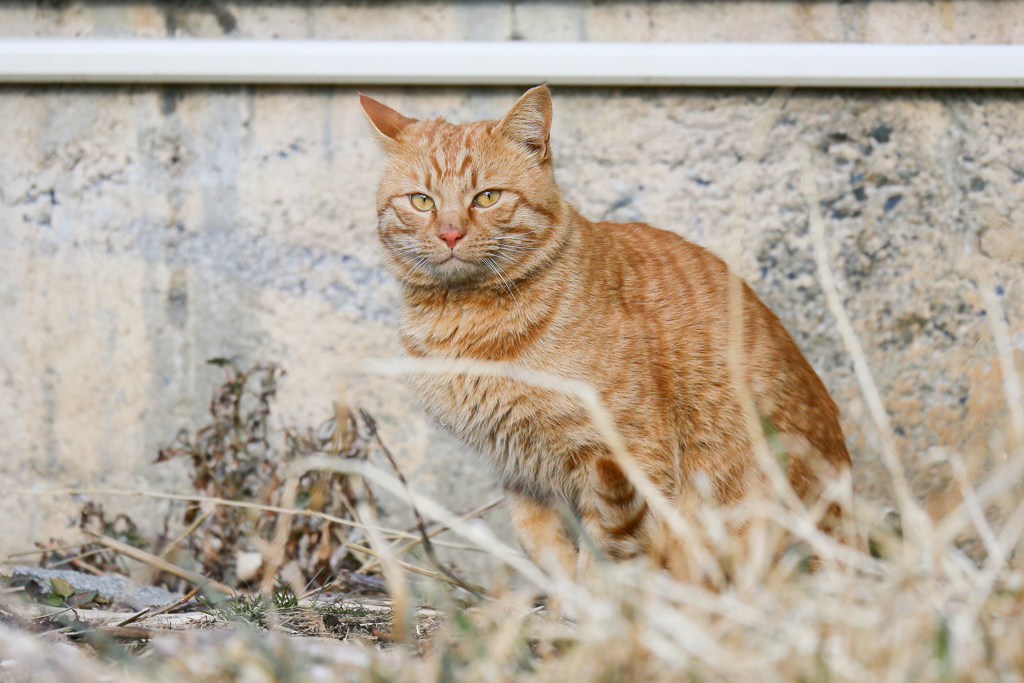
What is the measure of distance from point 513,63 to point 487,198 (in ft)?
2.61

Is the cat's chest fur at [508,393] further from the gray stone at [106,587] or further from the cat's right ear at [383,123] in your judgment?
the gray stone at [106,587]

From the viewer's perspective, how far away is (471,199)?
2.14 metres

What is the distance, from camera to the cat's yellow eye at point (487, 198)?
7.07 ft

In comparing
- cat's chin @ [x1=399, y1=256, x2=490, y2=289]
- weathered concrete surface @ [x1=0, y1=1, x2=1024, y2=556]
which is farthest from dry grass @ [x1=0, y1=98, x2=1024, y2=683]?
weathered concrete surface @ [x1=0, y1=1, x2=1024, y2=556]

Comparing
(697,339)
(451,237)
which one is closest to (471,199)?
(451,237)

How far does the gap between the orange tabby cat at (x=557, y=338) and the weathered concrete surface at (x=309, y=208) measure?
0.59m

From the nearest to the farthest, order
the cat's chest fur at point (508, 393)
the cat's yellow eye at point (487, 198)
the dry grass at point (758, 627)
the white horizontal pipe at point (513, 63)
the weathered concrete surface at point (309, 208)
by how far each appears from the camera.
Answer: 1. the dry grass at point (758, 627)
2. the cat's chest fur at point (508, 393)
3. the cat's yellow eye at point (487, 198)
4. the white horizontal pipe at point (513, 63)
5. the weathered concrete surface at point (309, 208)

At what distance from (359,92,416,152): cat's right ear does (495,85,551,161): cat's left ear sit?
1.01 ft

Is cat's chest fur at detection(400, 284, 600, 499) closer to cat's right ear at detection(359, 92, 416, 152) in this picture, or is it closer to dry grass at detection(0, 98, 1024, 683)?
cat's right ear at detection(359, 92, 416, 152)

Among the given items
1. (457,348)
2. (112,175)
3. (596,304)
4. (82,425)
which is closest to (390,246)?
(457,348)

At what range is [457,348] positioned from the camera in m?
2.09

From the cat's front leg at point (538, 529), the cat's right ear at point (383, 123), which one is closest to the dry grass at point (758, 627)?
the cat's front leg at point (538, 529)

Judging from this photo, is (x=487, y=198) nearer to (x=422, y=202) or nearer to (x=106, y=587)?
(x=422, y=202)

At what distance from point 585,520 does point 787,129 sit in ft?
5.28
